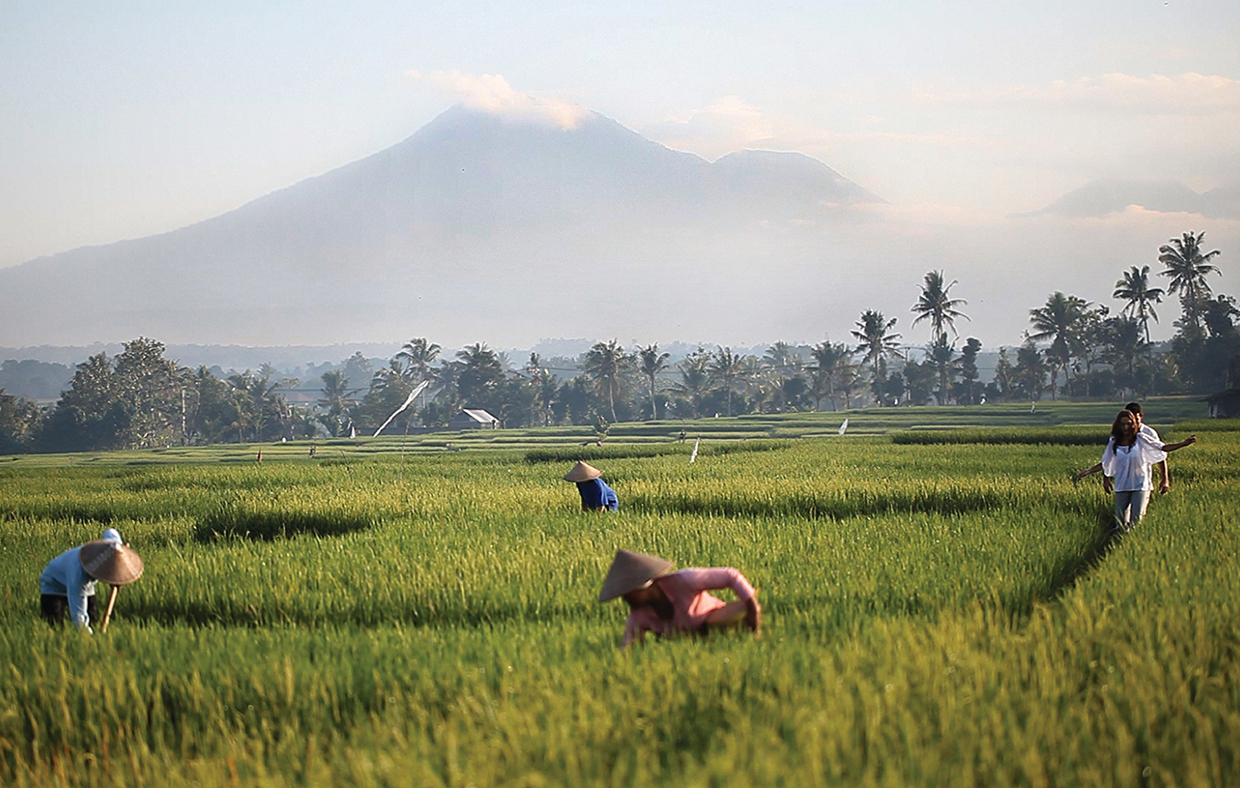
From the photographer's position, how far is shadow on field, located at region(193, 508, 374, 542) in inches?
499

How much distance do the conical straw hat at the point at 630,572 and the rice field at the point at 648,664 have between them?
32 centimetres

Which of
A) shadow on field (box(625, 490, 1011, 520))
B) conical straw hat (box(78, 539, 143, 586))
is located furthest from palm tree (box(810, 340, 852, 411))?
conical straw hat (box(78, 539, 143, 586))

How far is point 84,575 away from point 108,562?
0.48 meters

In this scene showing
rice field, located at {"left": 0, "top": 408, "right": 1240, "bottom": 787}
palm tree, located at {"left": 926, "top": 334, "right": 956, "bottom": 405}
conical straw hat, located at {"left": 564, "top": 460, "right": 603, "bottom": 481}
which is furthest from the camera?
palm tree, located at {"left": 926, "top": 334, "right": 956, "bottom": 405}

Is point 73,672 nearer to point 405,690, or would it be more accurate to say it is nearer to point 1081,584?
point 405,690

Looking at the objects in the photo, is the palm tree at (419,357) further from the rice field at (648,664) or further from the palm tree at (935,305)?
the rice field at (648,664)

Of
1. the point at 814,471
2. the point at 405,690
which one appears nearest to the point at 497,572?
the point at 405,690

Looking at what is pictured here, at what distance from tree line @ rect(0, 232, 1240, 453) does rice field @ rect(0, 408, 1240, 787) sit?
62132 mm

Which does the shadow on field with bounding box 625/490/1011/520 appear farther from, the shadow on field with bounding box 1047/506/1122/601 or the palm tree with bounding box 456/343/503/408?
the palm tree with bounding box 456/343/503/408

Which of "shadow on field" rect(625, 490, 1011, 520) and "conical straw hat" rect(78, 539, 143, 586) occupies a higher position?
"conical straw hat" rect(78, 539, 143, 586)

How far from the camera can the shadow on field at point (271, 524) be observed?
12.7 metres

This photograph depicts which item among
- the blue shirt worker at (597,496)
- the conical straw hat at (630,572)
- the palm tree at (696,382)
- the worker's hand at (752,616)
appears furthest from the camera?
the palm tree at (696,382)

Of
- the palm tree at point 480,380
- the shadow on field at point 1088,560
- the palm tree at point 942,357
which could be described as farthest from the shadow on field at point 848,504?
the palm tree at point 480,380

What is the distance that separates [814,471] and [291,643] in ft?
47.4
